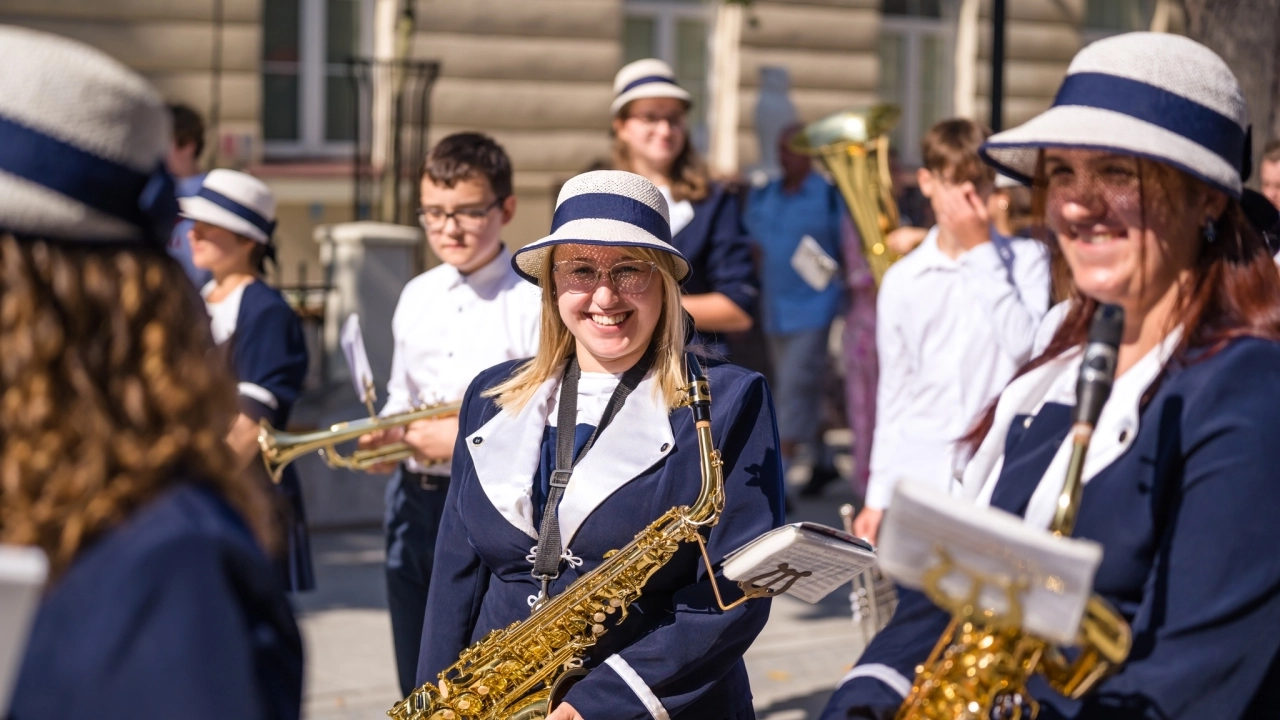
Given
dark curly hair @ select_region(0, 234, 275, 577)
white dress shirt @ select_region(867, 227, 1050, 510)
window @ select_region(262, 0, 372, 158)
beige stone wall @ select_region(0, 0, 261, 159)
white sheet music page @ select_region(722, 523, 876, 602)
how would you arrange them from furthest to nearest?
window @ select_region(262, 0, 372, 158) < beige stone wall @ select_region(0, 0, 261, 159) < white dress shirt @ select_region(867, 227, 1050, 510) < white sheet music page @ select_region(722, 523, 876, 602) < dark curly hair @ select_region(0, 234, 275, 577)

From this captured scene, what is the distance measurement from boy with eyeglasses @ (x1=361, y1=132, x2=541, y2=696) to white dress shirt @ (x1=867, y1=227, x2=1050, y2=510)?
1.50m

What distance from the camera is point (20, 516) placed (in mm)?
1457

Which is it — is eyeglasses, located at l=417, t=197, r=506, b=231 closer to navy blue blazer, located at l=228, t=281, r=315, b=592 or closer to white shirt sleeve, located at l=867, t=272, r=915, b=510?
navy blue blazer, located at l=228, t=281, r=315, b=592

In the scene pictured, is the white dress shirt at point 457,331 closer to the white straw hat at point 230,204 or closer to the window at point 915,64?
the white straw hat at point 230,204

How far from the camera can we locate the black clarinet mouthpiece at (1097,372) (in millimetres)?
2072

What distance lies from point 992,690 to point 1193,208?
79cm

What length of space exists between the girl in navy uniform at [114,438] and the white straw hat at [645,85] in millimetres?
Answer: 4482

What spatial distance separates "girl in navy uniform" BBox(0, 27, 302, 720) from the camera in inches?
55.2

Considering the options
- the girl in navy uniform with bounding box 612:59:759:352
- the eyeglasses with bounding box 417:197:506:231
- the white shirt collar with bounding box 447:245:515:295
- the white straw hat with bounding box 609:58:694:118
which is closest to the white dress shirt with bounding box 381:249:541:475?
the white shirt collar with bounding box 447:245:515:295

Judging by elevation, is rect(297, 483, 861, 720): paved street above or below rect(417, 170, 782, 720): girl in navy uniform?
below

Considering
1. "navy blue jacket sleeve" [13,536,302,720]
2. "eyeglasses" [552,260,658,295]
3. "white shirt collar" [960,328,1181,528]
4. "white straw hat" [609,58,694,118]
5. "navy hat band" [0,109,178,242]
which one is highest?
"white straw hat" [609,58,694,118]

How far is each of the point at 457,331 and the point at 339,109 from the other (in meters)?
9.79

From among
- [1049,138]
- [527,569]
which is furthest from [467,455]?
[1049,138]

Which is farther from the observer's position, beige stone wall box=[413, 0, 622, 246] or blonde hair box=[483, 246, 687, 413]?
beige stone wall box=[413, 0, 622, 246]
